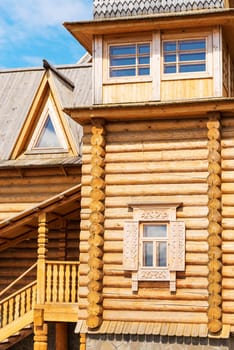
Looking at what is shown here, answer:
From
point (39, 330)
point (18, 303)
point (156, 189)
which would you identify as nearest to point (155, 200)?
point (156, 189)

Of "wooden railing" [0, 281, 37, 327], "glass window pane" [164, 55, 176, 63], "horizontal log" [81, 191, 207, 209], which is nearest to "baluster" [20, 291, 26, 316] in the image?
"wooden railing" [0, 281, 37, 327]

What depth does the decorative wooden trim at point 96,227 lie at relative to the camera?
16.7 m

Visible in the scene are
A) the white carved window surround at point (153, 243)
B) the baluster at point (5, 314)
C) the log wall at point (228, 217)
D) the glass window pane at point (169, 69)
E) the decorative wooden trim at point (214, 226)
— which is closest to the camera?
the decorative wooden trim at point (214, 226)

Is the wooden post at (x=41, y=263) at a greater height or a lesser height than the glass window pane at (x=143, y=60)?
lesser

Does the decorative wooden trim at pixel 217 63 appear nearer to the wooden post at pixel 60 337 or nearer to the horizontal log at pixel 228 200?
the horizontal log at pixel 228 200

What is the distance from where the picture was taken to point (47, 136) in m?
21.6

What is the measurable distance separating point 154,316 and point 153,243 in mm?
1638

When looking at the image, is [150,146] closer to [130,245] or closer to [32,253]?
[130,245]

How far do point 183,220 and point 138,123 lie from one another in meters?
2.57

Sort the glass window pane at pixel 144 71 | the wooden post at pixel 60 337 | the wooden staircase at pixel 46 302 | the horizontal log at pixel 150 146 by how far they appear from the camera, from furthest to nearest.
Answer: the wooden post at pixel 60 337
the wooden staircase at pixel 46 302
the glass window pane at pixel 144 71
the horizontal log at pixel 150 146

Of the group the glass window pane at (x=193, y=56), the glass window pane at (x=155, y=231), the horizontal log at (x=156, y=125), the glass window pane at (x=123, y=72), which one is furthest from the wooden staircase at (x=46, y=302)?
the glass window pane at (x=193, y=56)

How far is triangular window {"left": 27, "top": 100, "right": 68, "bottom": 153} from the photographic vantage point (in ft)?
70.3

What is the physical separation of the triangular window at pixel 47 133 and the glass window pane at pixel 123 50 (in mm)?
4043

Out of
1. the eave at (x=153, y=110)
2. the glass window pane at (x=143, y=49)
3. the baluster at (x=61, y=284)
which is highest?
the glass window pane at (x=143, y=49)
